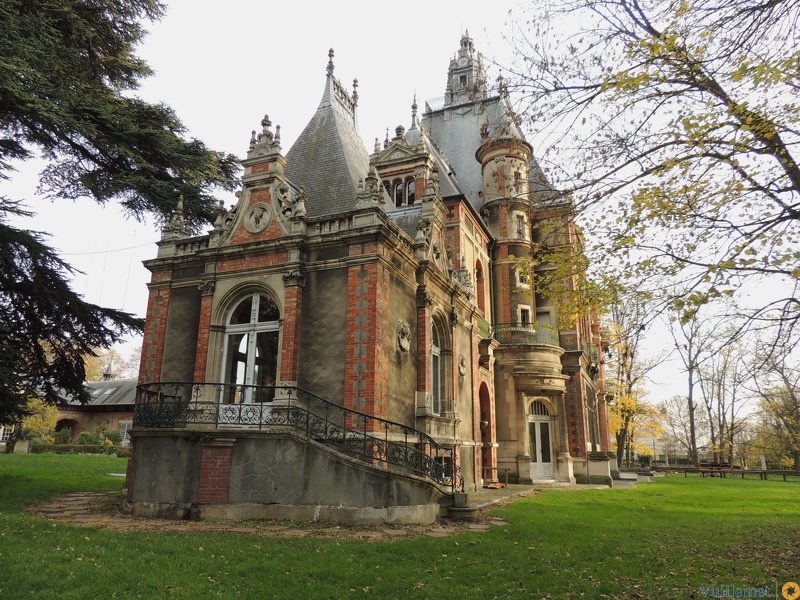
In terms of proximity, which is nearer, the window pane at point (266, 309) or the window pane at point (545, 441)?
the window pane at point (266, 309)

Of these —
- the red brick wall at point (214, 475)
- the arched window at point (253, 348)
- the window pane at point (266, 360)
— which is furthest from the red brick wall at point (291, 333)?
the red brick wall at point (214, 475)

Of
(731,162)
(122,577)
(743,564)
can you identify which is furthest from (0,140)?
(743,564)

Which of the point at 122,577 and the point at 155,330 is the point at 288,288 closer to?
the point at 155,330

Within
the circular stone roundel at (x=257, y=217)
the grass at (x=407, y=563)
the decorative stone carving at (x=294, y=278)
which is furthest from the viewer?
the circular stone roundel at (x=257, y=217)

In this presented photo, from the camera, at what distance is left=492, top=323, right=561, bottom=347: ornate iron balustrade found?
84.1 ft

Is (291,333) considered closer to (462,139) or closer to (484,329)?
(484,329)

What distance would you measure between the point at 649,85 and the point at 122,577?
32.3ft

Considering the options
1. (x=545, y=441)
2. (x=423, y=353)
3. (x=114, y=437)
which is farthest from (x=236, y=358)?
(x=114, y=437)

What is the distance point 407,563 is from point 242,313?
9586 millimetres

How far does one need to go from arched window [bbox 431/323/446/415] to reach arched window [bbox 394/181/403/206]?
329 inches

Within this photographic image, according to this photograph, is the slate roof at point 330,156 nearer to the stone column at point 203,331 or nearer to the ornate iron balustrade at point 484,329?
the stone column at point 203,331

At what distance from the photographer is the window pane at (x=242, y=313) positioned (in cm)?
1558

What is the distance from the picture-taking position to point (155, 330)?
16484 millimetres

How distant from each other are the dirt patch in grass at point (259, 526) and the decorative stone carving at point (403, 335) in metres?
4.70
